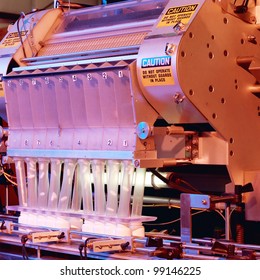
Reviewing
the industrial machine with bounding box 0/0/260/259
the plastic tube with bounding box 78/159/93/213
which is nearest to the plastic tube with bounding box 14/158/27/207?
the industrial machine with bounding box 0/0/260/259

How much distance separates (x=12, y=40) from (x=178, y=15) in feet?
3.86

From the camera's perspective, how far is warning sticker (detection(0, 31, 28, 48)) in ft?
12.0

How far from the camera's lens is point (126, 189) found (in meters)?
2.96

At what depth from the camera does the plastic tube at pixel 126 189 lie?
2.95 metres

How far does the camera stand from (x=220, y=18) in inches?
115

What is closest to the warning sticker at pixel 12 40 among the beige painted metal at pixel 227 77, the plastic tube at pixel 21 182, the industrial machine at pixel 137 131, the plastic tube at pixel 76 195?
the industrial machine at pixel 137 131

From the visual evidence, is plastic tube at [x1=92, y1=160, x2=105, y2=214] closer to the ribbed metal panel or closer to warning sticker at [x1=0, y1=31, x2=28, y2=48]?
the ribbed metal panel

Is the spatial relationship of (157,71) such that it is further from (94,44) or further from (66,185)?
Answer: (66,185)

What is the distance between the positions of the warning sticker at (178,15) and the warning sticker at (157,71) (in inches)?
7.0

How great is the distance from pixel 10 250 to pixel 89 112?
2.71ft

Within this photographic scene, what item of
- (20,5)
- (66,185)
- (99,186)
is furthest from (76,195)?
(20,5)

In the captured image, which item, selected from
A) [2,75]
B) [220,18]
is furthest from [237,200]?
[2,75]

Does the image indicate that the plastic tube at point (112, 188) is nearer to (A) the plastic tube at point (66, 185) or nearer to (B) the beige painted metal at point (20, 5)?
(A) the plastic tube at point (66, 185)

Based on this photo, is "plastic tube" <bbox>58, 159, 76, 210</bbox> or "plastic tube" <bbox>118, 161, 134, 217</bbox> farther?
"plastic tube" <bbox>58, 159, 76, 210</bbox>
